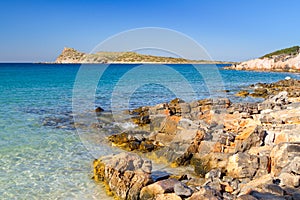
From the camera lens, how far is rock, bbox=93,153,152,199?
25.5ft

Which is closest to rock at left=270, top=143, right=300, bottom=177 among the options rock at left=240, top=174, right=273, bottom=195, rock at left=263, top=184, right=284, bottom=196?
rock at left=240, top=174, right=273, bottom=195

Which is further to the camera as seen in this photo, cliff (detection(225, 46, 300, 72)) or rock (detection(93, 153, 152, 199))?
cliff (detection(225, 46, 300, 72))

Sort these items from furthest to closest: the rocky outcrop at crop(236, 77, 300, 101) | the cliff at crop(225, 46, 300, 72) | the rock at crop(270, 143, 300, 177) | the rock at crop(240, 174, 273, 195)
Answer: the cliff at crop(225, 46, 300, 72), the rocky outcrop at crop(236, 77, 300, 101), the rock at crop(270, 143, 300, 177), the rock at crop(240, 174, 273, 195)

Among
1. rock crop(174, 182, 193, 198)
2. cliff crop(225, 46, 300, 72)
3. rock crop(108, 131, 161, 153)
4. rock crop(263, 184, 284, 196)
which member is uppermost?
cliff crop(225, 46, 300, 72)

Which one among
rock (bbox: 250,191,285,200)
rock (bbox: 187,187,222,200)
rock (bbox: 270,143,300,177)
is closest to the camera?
rock (bbox: 250,191,285,200)

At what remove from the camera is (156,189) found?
7305mm

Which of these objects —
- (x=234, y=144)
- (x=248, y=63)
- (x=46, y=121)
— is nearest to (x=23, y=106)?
(x=46, y=121)

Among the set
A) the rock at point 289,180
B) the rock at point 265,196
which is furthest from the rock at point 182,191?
the rock at point 289,180

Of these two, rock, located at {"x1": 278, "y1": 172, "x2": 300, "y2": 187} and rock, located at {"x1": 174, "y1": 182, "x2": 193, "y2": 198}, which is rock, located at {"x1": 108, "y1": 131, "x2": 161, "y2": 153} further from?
rock, located at {"x1": 278, "y1": 172, "x2": 300, "y2": 187}

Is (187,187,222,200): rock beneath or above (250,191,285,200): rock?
beneath

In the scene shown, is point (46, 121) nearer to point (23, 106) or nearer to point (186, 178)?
point (23, 106)

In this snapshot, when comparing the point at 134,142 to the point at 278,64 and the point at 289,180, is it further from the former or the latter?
the point at 278,64

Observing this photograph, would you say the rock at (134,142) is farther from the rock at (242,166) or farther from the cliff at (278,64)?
the cliff at (278,64)

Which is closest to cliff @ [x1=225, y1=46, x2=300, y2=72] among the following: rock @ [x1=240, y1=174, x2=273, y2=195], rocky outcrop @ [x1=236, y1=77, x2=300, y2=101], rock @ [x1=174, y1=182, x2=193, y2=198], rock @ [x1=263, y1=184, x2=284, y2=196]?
rocky outcrop @ [x1=236, y1=77, x2=300, y2=101]
